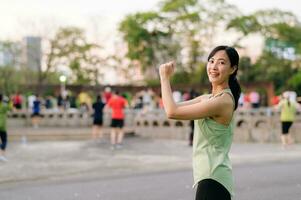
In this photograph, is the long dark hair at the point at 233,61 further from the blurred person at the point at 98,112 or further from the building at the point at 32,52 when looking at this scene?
the building at the point at 32,52

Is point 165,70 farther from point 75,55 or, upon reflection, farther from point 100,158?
point 75,55

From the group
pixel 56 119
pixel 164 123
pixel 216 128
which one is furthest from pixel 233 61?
pixel 56 119

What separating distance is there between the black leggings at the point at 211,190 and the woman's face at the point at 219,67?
2.06ft

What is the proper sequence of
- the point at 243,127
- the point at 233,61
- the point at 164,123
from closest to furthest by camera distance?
1. the point at 233,61
2. the point at 243,127
3. the point at 164,123

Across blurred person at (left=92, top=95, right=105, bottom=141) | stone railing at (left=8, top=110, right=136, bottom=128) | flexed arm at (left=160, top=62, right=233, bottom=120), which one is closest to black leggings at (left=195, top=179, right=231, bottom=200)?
flexed arm at (left=160, top=62, right=233, bottom=120)

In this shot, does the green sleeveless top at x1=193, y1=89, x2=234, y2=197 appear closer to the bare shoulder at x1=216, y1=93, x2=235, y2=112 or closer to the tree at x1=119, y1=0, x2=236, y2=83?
the bare shoulder at x1=216, y1=93, x2=235, y2=112

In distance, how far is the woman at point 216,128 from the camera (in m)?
2.98

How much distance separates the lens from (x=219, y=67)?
3049 mm

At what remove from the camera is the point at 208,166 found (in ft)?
9.87

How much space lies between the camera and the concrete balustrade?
17.8 metres

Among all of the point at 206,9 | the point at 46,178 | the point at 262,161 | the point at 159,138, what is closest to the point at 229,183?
the point at 46,178

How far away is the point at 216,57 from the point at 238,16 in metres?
40.1

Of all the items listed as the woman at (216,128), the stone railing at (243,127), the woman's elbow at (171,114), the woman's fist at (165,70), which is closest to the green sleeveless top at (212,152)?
the woman at (216,128)

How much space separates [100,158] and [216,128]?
10.4 metres
